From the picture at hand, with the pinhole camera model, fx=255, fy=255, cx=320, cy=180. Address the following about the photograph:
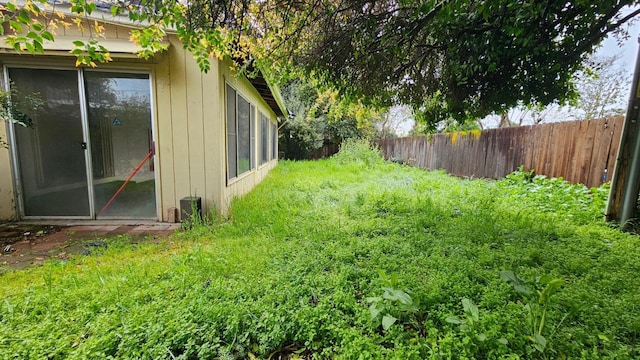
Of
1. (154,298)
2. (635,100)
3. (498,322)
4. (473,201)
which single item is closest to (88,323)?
(154,298)

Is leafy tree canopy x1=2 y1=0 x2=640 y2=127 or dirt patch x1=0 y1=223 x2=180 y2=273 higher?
leafy tree canopy x1=2 y1=0 x2=640 y2=127

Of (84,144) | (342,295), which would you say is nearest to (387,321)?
(342,295)

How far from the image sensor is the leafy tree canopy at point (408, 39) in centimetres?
233

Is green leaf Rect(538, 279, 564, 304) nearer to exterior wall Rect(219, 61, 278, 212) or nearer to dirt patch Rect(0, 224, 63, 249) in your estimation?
exterior wall Rect(219, 61, 278, 212)

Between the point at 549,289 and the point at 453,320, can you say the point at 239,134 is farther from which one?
the point at 549,289

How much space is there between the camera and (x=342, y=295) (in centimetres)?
167

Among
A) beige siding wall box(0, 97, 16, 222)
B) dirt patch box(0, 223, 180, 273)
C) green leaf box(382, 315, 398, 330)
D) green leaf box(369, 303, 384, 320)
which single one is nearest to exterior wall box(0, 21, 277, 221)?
beige siding wall box(0, 97, 16, 222)

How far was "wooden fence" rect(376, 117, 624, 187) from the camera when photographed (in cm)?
406

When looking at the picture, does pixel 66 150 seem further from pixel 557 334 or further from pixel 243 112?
pixel 557 334

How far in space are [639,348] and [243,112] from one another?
18.0 ft

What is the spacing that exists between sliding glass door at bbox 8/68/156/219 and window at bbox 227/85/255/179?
111cm

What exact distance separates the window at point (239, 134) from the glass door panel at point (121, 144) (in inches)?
43.5

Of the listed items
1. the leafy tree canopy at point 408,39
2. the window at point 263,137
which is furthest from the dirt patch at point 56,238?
the window at point 263,137

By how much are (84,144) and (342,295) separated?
13.5 ft
